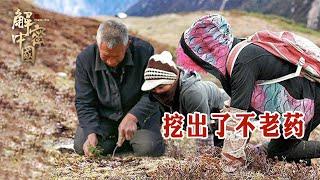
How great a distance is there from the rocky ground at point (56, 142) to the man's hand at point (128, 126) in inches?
10.1

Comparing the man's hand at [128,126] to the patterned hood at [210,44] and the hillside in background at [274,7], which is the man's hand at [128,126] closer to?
the patterned hood at [210,44]

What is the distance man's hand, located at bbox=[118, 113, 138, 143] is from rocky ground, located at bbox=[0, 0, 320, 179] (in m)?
0.26

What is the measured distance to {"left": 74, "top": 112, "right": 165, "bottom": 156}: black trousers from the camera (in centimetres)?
638

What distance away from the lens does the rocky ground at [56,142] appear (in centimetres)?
496

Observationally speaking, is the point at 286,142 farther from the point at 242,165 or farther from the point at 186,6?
the point at 186,6

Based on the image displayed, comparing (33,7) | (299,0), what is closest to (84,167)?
(33,7)

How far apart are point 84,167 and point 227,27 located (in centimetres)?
194

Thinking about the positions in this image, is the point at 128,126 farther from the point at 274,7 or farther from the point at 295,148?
the point at 274,7

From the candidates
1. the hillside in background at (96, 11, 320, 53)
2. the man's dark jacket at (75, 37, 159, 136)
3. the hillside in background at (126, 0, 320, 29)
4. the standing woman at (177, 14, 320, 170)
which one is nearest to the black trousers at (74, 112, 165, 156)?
the man's dark jacket at (75, 37, 159, 136)

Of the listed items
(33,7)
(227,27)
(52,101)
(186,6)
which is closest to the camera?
(227,27)

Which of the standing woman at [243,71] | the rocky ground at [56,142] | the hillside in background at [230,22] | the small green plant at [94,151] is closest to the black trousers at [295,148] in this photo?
the rocky ground at [56,142]

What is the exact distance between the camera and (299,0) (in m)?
133

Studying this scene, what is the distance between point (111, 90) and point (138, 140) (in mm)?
624

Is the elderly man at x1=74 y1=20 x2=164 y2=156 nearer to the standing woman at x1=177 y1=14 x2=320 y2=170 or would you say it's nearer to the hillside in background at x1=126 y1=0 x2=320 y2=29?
the standing woman at x1=177 y1=14 x2=320 y2=170
